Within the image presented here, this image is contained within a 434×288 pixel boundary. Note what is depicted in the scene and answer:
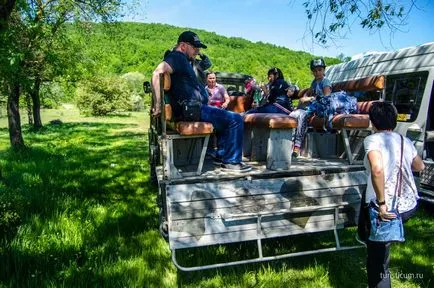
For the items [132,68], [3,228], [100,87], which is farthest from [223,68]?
[3,228]

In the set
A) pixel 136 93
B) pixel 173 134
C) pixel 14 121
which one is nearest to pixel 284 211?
pixel 173 134

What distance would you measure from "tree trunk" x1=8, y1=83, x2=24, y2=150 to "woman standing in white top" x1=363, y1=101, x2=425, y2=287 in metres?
11.8

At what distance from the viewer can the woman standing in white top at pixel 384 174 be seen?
323 centimetres

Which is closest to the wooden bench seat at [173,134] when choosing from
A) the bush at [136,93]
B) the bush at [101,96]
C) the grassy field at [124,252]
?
the grassy field at [124,252]

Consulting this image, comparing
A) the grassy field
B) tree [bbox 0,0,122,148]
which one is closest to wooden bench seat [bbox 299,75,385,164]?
the grassy field

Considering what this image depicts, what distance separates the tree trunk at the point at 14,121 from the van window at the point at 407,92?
34.6 ft

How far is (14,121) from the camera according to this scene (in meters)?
13.5

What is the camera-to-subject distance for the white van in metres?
6.91

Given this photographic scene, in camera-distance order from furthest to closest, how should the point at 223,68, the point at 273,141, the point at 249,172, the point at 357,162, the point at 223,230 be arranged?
the point at 223,68 < the point at 357,162 < the point at 273,141 < the point at 249,172 < the point at 223,230

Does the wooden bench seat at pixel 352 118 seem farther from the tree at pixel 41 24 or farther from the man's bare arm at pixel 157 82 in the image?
the tree at pixel 41 24

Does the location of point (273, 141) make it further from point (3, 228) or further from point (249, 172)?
point (3, 228)

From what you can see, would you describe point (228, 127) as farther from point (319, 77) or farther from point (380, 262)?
point (319, 77)

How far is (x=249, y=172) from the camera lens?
4008 mm

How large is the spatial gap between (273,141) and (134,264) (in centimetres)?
190
